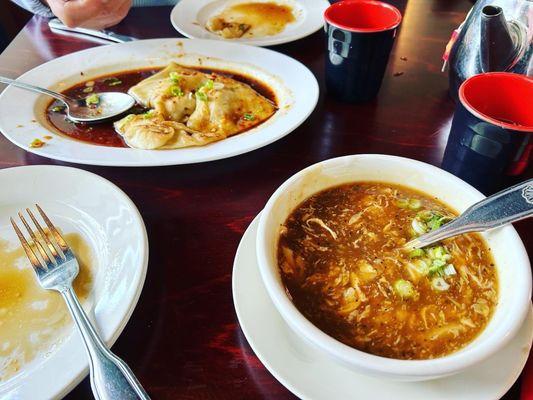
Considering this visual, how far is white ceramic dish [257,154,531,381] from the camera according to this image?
2.26ft

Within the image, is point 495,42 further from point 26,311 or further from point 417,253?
point 26,311

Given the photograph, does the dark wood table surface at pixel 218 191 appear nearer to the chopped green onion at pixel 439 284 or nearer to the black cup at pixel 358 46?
the black cup at pixel 358 46

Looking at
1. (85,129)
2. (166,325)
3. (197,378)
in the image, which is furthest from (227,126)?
(197,378)

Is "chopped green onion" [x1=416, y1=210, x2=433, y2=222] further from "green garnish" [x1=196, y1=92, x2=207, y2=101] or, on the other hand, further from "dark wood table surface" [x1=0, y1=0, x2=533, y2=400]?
"green garnish" [x1=196, y1=92, x2=207, y2=101]

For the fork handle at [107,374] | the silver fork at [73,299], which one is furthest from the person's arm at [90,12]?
the fork handle at [107,374]

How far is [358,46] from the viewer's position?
1.54 meters

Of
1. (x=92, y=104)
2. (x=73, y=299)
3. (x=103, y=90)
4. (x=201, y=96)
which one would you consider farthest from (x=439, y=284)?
(x=103, y=90)

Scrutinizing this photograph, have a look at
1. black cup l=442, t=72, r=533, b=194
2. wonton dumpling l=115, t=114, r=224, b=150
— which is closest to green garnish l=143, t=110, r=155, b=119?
wonton dumpling l=115, t=114, r=224, b=150

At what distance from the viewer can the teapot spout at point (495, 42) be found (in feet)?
4.37

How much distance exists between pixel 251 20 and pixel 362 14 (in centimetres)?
80

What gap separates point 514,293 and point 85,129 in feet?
4.86

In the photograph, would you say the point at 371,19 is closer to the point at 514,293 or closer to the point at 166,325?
the point at 514,293

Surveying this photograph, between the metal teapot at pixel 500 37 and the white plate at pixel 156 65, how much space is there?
1.82ft

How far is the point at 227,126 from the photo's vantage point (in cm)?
159
